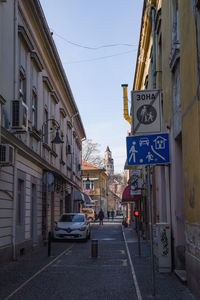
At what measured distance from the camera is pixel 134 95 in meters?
7.95

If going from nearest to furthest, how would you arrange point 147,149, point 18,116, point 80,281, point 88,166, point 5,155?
point 147,149 → point 80,281 → point 5,155 → point 18,116 → point 88,166

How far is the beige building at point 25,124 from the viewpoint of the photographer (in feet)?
43.7

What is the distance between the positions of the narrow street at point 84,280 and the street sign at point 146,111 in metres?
3.08

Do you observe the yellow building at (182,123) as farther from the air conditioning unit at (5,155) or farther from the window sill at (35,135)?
the window sill at (35,135)

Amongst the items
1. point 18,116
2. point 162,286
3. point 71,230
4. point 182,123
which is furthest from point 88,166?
point 162,286

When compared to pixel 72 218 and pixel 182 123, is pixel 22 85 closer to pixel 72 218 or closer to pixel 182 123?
pixel 182 123

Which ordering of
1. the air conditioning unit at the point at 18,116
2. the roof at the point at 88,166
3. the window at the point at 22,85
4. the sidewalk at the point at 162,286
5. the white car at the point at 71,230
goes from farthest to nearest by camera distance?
1. the roof at the point at 88,166
2. the white car at the point at 71,230
3. the window at the point at 22,85
4. the air conditioning unit at the point at 18,116
5. the sidewalk at the point at 162,286

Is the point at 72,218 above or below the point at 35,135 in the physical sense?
below

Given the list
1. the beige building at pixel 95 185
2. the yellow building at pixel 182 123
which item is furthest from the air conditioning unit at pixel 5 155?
the beige building at pixel 95 185

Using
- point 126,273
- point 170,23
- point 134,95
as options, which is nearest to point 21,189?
point 126,273

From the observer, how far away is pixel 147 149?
26.0 ft

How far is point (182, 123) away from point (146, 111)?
1.88 meters

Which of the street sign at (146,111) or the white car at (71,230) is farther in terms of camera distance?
the white car at (71,230)

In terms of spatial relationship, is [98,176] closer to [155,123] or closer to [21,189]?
[21,189]
